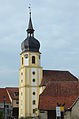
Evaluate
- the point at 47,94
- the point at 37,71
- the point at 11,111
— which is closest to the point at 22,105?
the point at 37,71

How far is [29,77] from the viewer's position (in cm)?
6831

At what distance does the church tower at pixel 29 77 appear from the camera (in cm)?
6703

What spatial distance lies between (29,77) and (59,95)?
864 inches

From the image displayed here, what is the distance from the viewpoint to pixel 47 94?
4716cm

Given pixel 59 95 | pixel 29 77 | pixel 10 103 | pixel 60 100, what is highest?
pixel 29 77

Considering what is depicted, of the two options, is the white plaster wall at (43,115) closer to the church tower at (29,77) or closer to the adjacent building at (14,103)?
the church tower at (29,77)

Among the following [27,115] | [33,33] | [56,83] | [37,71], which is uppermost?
[33,33]

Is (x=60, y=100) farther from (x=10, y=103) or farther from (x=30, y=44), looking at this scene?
(x=10, y=103)

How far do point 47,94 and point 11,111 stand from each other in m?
38.4

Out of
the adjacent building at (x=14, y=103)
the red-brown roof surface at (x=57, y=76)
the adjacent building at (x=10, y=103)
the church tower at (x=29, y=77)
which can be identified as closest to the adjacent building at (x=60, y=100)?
the red-brown roof surface at (x=57, y=76)

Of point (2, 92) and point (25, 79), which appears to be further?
point (2, 92)

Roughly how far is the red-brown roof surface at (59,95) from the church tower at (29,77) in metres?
17.0

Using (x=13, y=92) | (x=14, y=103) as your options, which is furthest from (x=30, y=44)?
(x=13, y=92)

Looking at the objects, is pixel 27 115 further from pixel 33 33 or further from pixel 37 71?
pixel 33 33
